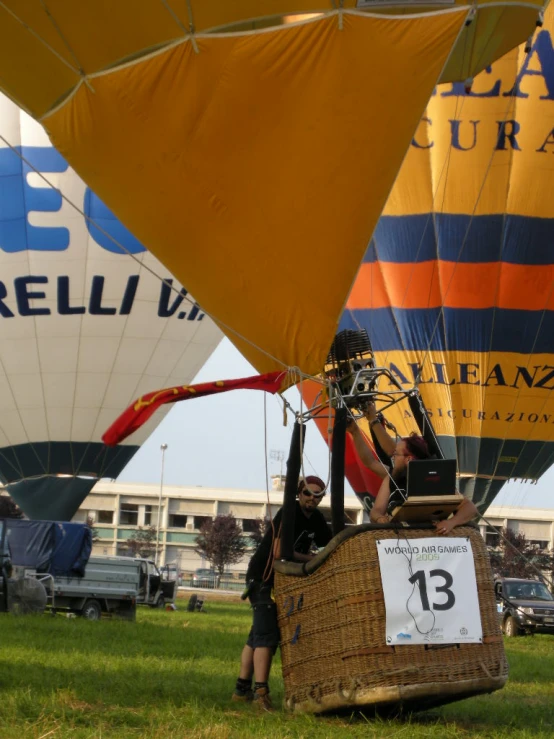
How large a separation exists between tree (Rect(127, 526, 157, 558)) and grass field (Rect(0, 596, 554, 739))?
→ 6279 cm

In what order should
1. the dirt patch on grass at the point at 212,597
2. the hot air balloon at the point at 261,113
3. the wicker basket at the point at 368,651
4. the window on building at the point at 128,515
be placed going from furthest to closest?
1. the window on building at the point at 128,515
2. the dirt patch on grass at the point at 212,597
3. the hot air balloon at the point at 261,113
4. the wicker basket at the point at 368,651

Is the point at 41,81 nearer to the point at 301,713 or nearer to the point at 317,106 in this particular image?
the point at 317,106

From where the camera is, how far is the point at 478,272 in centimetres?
1775

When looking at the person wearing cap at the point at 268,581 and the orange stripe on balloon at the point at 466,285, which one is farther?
the orange stripe on balloon at the point at 466,285

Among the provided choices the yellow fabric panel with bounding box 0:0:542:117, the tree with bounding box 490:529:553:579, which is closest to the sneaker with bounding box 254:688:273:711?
the yellow fabric panel with bounding box 0:0:542:117

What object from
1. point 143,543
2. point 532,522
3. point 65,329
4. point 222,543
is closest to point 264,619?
point 65,329

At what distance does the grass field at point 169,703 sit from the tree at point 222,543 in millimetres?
56494

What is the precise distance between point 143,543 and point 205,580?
40.2 ft

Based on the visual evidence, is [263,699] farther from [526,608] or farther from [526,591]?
[526,591]

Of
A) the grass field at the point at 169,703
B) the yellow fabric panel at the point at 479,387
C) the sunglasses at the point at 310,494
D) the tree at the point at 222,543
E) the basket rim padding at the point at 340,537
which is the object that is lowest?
the grass field at the point at 169,703

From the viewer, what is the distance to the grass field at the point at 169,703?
5.43m

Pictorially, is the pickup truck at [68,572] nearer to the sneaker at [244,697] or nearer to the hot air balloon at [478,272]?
the hot air balloon at [478,272]

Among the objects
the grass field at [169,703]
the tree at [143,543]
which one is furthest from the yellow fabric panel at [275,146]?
the tree at [143,543]

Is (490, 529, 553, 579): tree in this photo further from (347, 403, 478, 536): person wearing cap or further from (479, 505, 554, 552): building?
(347, 403, 478, 536): person wearing cap
